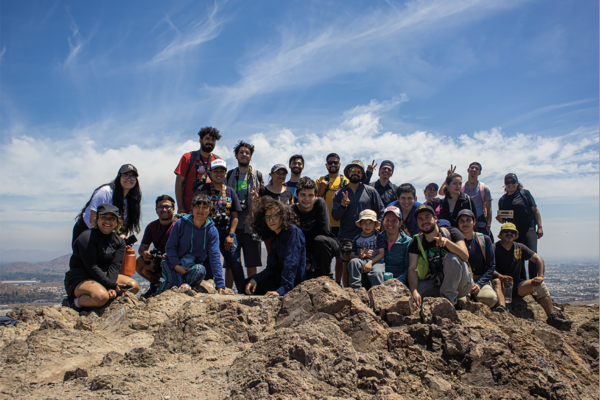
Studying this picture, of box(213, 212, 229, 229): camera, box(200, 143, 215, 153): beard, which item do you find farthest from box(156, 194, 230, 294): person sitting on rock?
box(200, 143, 215, 153): beard

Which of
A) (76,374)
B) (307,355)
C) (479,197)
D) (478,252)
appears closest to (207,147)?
(76,374)

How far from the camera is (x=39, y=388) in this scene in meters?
3.21

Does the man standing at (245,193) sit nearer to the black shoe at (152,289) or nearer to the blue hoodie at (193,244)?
the blue hoodie at (193,244)

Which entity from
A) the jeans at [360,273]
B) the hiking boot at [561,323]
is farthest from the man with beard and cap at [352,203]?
the hiking boot at [561,323]

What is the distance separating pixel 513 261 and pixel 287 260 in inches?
190

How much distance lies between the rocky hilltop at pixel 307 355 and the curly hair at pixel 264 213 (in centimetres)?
153

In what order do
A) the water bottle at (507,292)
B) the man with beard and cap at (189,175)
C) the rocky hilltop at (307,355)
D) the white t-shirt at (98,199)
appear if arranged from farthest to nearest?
1. the man with beard and cap at (189,175)
2. the water bottle at (507,292)
3. the white t-shirt at (98,199)
4. the rocky hilltop at (307,355)

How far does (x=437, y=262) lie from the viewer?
5652 mm

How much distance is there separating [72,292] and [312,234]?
4.37 m

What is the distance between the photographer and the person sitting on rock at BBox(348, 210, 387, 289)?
5.93m

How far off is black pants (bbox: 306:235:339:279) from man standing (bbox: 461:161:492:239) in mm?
4235

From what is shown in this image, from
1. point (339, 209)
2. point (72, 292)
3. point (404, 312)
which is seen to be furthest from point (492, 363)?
point (72, 292)

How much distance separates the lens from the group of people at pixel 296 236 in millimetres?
5773

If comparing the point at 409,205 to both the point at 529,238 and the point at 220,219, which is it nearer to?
the point at 529,238
